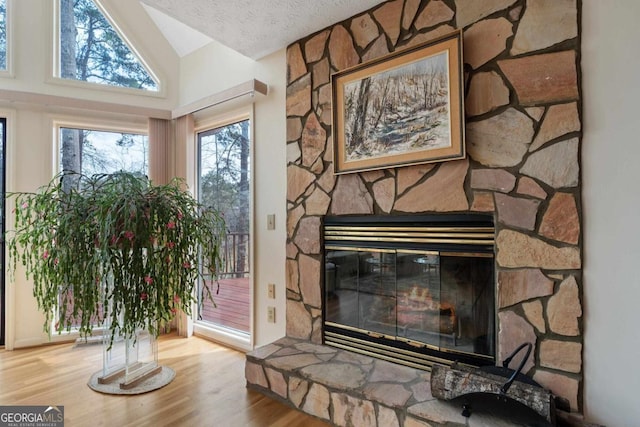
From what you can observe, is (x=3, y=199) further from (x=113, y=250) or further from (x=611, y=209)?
(x=611, y=209)

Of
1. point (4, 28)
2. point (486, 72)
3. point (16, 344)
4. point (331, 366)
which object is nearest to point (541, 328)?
point (331, 366)

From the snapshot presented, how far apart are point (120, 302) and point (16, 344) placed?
165cm

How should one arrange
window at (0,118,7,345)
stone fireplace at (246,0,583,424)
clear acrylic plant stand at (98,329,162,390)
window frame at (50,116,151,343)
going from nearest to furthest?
stone fireplace at (246,0,583,424), clear acrylic plant stand at (98,329,162,390), window at (0,118,7,345), window frame at (50,116,151,343)

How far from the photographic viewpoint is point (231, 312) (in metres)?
3.15

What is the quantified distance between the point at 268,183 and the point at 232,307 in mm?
1301

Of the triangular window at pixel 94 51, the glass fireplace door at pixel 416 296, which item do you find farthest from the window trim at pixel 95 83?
the glass fireplace door at pixel 416 296

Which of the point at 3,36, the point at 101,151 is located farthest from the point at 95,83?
the point at 3,36

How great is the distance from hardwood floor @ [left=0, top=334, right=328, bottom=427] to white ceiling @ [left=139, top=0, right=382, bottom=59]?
8.07ft

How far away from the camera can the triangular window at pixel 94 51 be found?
305 cm

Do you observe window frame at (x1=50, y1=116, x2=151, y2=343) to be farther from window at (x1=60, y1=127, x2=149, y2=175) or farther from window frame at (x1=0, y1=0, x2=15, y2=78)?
window frame at (x1=0, y1=0, x2=15, y2=78)

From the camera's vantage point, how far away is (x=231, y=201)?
3.09 m

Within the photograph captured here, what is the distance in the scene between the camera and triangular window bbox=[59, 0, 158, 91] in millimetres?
3053

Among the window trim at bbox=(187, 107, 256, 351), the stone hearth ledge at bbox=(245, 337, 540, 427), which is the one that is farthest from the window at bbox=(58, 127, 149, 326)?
the stone hearth ledge at bbox=(245, 337, 540, 427)

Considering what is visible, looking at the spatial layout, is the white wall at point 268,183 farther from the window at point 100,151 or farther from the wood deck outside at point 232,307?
the window at point 100,151
